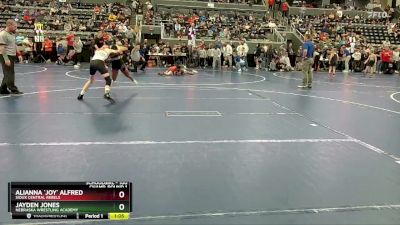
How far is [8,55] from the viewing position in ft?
36.4

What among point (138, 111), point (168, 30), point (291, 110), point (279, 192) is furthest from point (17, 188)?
point (168, 30)

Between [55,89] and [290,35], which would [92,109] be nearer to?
[55,89]

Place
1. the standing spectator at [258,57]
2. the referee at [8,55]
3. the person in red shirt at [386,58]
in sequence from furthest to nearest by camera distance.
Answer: the standing spectator at [258,57] < the person in red shirt at [386,58] < the referee at [8,55]

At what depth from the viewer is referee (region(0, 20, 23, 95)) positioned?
10.8m

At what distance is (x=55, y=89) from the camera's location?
1264 cm

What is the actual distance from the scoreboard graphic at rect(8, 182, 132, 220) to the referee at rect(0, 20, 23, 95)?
858cm

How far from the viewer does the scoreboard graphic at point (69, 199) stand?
3.03 m

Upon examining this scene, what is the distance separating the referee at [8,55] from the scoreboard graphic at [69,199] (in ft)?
28.1

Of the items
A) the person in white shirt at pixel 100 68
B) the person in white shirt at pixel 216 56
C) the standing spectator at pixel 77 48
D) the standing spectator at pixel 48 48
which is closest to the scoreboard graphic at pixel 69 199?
the person in white shirt at pixel 100 68

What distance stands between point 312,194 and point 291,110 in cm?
557

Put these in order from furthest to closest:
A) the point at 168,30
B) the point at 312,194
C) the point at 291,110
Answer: the point at 168,30 < the point at 291,110 < the point at 312,194

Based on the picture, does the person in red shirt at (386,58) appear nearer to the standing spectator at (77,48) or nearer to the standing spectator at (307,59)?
the standing spectator at (307,59)

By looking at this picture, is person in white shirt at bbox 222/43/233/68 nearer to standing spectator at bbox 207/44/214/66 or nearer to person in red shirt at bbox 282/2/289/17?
standing spectator at bbox 207/44/214/66

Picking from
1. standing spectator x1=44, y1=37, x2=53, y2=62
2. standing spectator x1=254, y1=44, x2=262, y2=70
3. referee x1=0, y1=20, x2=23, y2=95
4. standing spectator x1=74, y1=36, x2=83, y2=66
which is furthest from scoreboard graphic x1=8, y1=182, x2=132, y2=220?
standing spectator x1=254, y1=44, x2=262, y2=70
